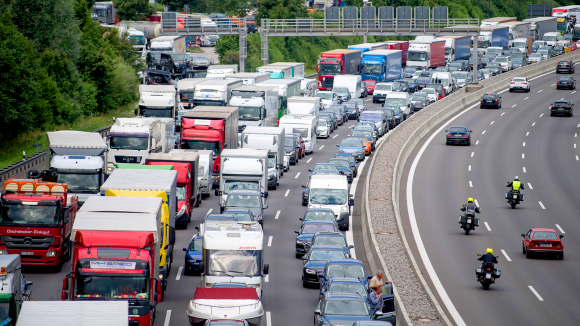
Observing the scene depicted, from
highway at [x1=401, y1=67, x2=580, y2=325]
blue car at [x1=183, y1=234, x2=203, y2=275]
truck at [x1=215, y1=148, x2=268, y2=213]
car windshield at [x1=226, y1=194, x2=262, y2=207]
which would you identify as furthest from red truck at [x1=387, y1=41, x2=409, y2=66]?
blue car at [x1=183, y1=234, x2=203, y2=275]

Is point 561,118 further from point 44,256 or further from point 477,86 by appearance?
point 44,256

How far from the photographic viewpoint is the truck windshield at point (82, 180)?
3048cm

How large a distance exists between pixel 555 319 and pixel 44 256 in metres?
15.8

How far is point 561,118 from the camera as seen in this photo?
6675 cm

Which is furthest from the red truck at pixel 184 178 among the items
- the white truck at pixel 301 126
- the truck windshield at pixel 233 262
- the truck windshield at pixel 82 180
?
the white truck at pixel 301 126

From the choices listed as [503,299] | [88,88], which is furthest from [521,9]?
[503,299]

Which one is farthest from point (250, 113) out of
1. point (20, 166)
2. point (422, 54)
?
point (422, 54)

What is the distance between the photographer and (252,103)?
47.8 meters

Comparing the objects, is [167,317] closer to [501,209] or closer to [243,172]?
[243,172]

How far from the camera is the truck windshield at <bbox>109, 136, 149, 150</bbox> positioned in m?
38.0

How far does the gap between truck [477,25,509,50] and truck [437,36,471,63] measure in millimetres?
3138

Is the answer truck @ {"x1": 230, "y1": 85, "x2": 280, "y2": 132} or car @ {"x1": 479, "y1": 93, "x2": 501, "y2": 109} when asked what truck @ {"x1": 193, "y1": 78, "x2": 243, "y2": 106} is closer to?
truck @ {"x1": 230, "y1": 85, "x2": 280, "y2": 132}

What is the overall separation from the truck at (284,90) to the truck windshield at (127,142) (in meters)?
17.0

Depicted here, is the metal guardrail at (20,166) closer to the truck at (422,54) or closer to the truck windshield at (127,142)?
the truck windshield at (127,142)
